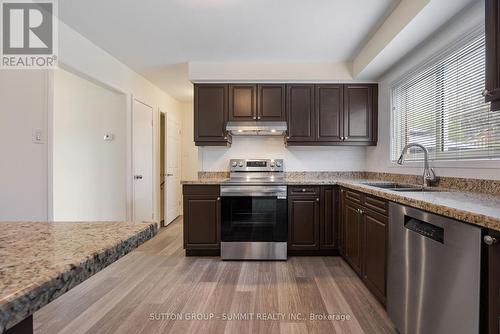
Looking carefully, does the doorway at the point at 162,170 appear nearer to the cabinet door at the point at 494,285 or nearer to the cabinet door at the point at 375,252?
the cabinet door at the point at 375,252

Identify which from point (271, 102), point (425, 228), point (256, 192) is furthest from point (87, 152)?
point (425, 228)

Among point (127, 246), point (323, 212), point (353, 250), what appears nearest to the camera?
point (127, 246)

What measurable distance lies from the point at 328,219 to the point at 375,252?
1023 mm

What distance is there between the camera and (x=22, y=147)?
7.39 ft

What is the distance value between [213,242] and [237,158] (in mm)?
1202

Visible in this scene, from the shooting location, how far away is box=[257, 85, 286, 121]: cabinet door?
3396 mm

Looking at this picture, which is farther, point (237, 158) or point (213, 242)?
point (237, 158)

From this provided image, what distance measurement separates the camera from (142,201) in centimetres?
386

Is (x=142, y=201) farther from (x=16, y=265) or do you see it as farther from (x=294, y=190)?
(x=16, y=265)

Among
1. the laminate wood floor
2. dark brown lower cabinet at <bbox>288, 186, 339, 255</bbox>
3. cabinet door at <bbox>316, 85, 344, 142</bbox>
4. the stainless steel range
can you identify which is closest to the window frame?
cabinet door at <bbox>316, 85, 344, 142</bbox>

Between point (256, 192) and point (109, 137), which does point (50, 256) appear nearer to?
point (256, 192)

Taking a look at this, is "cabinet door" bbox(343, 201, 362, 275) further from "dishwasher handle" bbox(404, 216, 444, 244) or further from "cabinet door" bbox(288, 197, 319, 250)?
"dishwasher handle" bbox(404, 216, 444, 244)

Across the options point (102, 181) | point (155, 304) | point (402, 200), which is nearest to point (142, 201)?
point (102, 181)

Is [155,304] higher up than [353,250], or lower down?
lower down
